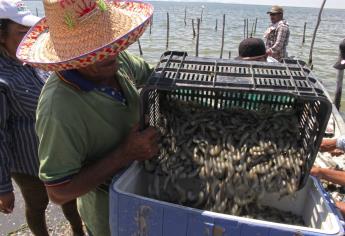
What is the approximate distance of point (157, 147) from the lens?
2484 millimetres

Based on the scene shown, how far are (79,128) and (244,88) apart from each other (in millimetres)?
1021

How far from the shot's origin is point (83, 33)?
87.4 inches

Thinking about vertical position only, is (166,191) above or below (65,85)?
below

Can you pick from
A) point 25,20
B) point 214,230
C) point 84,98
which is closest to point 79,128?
point 84,98

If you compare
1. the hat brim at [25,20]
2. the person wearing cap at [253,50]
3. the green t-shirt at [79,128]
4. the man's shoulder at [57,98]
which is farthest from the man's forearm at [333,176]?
the hat brim at [25,20]

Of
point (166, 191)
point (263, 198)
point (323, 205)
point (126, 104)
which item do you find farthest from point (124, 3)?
point (323, 205)

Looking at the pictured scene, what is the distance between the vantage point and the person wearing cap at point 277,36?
10555mm

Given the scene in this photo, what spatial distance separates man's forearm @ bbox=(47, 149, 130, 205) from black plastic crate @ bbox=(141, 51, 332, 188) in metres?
0.31

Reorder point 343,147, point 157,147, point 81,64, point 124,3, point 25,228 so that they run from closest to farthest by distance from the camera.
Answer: point 81,64
point 157,147
point 124,3
point 343,147
point 25,228

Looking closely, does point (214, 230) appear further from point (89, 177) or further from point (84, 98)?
point (84, 98)

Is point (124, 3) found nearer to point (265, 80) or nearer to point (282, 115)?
point (265, 80)

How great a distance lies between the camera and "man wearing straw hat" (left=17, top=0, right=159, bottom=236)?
218 cm

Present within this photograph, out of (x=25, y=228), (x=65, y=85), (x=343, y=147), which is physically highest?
(x=65, y=85)

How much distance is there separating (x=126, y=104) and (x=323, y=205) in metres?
1.44
